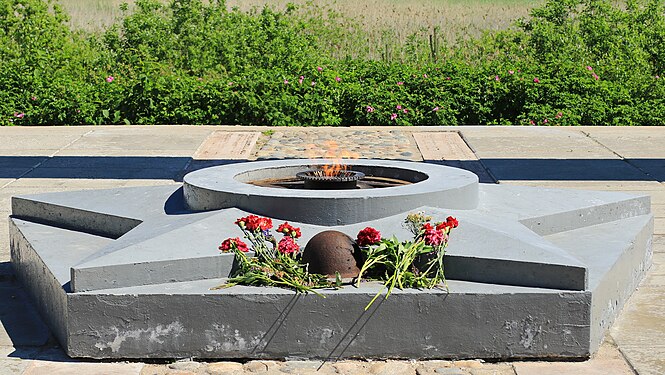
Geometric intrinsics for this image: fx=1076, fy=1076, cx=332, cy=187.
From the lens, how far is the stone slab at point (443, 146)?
1106 cm

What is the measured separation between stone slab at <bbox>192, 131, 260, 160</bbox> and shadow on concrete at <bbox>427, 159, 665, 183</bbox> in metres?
2.13

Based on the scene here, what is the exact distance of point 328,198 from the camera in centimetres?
582

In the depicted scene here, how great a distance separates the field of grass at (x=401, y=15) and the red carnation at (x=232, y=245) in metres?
13.0

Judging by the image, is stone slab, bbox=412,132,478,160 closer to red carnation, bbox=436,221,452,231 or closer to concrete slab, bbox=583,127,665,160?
concrete slab, bbox=583,127,665,160

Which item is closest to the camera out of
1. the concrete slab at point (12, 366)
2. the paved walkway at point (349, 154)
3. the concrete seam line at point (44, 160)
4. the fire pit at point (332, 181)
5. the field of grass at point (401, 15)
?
the concrete slab at point (12, 366)

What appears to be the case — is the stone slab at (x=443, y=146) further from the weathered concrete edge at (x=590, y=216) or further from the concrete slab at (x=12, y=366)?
the concrete slab at (x=12, y=366)

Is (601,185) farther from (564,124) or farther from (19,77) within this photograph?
(19,77)

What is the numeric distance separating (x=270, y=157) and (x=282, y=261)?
567cm

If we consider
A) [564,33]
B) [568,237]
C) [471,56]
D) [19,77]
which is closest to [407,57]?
[471,56]

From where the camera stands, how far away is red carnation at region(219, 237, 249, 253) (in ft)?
17.3

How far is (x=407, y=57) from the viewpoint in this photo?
17.2 m

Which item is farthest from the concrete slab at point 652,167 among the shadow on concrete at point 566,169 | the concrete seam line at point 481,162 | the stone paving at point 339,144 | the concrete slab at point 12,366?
the concrete slab at point 12,366

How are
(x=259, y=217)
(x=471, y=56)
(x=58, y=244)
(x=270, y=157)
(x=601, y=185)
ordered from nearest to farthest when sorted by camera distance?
(x=259, y=217) → (x=58, y=244) → (x=601, y=185) → (x=270, y=157) → (x=471, y=56)

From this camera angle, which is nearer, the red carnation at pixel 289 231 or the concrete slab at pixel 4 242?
the red carnation at pixel 289 231
